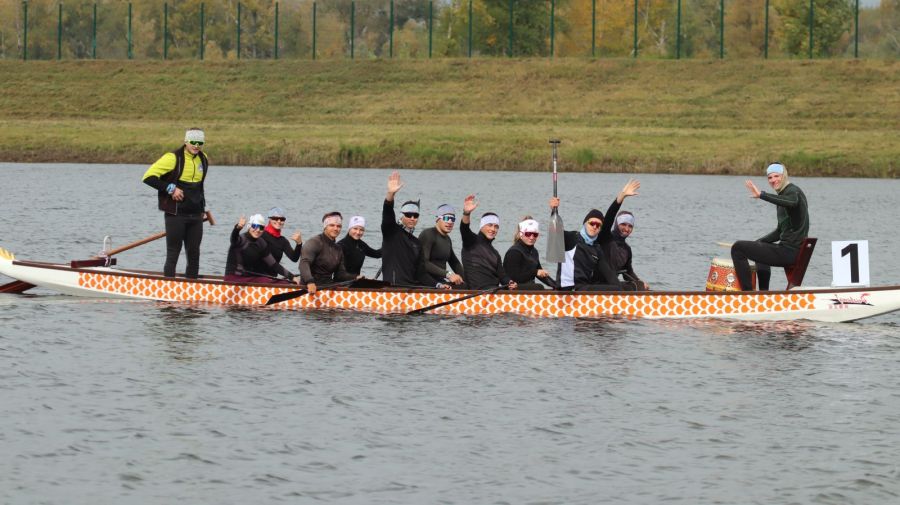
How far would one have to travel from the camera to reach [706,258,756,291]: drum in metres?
21.0

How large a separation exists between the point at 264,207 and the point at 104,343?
24.6m

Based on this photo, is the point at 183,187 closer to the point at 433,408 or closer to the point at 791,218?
the point at 433,408

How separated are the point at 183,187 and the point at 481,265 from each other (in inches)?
171

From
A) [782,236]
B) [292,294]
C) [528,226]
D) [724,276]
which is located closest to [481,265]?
[528,226]

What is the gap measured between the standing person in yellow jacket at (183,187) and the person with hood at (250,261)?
0.58m

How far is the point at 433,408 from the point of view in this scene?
53.5 ft

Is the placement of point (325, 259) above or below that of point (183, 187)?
below

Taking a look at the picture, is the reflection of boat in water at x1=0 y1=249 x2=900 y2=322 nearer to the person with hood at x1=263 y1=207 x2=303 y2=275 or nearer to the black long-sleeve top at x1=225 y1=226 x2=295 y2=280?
the black long-sleeve top at x1=225 y1=226 x2=295 y2=280

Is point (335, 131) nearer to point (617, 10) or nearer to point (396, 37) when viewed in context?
point (617, 10)

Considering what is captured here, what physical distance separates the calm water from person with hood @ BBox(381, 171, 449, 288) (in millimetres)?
582

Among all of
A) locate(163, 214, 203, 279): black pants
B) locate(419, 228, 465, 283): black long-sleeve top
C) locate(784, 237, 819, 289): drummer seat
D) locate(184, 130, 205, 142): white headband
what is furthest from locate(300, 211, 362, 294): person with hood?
locate(784, 237, 819, 289): drummer seat

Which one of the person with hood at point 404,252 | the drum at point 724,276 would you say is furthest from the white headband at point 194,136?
the drum at point 724,276

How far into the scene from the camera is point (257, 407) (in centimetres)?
1630

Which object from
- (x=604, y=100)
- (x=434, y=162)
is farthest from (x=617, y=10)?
(x=434, y=162)
